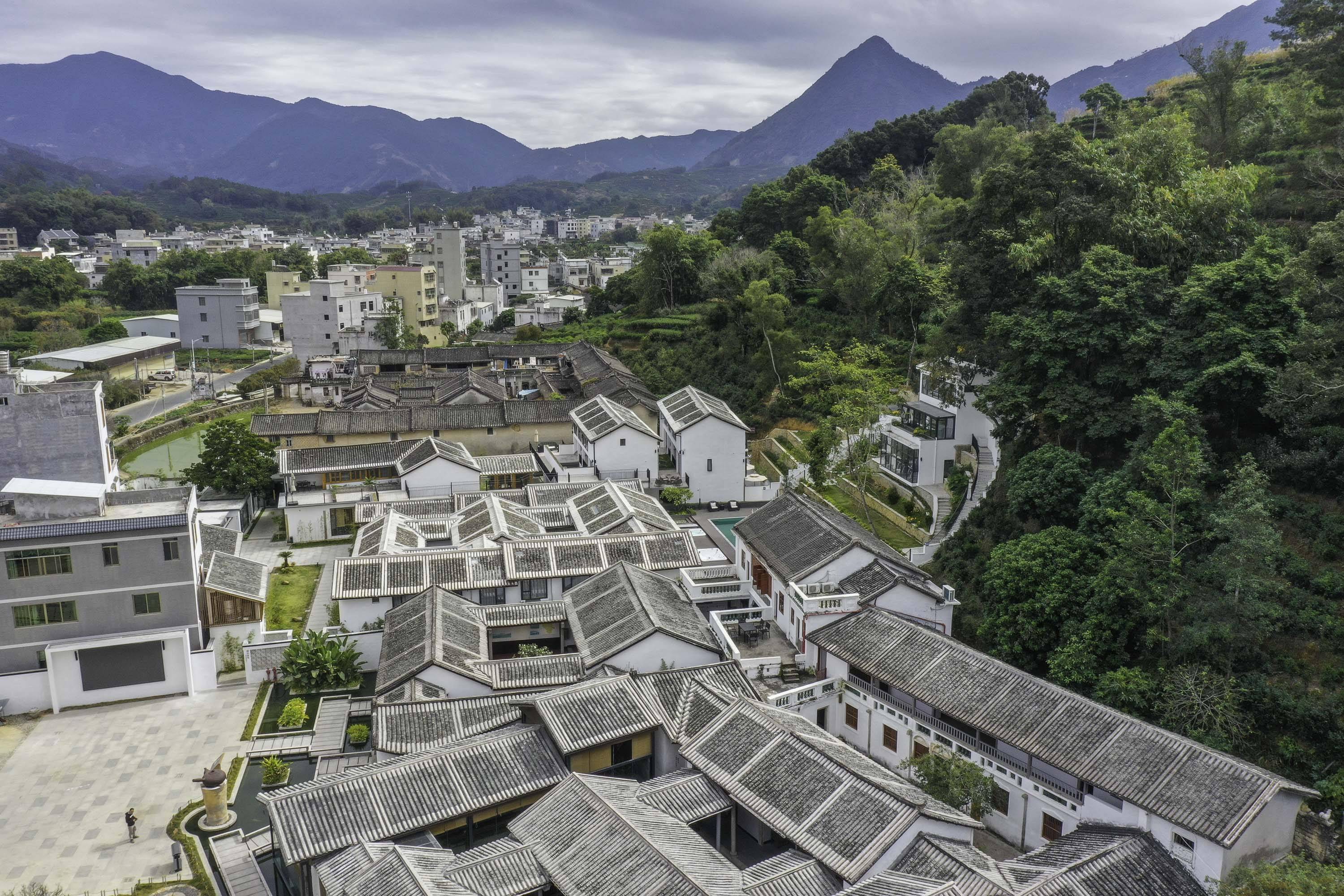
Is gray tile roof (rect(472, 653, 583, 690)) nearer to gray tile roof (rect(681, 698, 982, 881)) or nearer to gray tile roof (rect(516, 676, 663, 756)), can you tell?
gray tile roof (rect(516, 676, 663, 756))

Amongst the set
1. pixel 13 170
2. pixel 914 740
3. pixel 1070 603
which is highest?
pixel 13 170

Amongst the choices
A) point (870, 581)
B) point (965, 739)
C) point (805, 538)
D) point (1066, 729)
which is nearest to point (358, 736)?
point (805, 538)

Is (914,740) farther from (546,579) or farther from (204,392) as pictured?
(204,392)

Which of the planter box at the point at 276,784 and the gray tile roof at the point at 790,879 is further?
the planter box at the point at 276,784

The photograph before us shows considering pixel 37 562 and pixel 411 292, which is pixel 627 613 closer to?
pixel 37 562

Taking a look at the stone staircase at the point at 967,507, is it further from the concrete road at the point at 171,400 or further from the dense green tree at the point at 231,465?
the concrete road at the point at 171,400

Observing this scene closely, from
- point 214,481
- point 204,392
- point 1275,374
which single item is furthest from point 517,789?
point 204,392

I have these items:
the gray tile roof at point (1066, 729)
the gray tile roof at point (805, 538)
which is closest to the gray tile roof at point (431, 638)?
the gray tile roof at point (805, 538)
